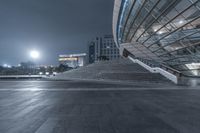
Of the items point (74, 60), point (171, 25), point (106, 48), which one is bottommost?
point (171, 25)

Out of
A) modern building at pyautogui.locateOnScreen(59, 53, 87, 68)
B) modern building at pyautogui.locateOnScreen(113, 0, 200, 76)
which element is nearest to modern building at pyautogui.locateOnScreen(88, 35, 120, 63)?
modern building at pyautogui.locateOnScreen(59, 53, 87, 68)

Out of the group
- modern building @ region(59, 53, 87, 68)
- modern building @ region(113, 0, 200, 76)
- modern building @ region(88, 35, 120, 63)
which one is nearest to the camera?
modern building @ region(113, 0, 200, 76)

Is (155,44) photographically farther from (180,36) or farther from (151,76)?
(151,76)

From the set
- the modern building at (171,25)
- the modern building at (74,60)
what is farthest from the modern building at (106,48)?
the modern building at (171,25)

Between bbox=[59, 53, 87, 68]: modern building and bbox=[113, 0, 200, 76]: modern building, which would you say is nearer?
bbox=[113, 0, 200, 76]: modern building

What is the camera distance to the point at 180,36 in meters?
23.1

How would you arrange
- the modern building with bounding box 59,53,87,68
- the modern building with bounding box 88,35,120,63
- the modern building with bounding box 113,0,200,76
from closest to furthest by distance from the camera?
the modern building with bounding box 113,0,200,76, the modern building with bounding box 88,35,120,63, the modern building with bounding box 59,53,87,68

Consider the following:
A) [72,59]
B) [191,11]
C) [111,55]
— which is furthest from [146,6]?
[72,59]

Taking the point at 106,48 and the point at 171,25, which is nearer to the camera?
the point at 171,25

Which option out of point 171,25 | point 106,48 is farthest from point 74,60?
point 171,25

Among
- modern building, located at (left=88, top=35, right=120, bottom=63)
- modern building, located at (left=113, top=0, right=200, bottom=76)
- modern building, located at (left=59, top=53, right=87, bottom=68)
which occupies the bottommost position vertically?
modern building, located at (left=113, top=0, right=200, bottom=76)

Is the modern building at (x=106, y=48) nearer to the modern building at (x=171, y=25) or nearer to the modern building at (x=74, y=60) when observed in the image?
the modern building at (x=74, y=60)

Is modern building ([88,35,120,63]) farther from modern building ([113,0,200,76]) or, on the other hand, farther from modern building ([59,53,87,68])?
modern building ([113,0,200,76])

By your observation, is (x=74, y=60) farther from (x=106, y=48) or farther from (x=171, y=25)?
(x=171, y=25)
